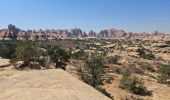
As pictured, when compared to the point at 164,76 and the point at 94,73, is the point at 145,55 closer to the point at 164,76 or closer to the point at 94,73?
the point at 164,76

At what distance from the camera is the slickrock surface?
20.0 m

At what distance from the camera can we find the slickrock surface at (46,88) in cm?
2003

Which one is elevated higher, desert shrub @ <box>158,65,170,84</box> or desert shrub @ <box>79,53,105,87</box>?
desert shrub @ <box>79,53,105,87</box>

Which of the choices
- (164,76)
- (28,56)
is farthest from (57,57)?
(164,76)

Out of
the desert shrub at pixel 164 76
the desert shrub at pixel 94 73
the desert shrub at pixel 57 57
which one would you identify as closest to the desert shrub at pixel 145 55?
the desert shrub at pixel 164 76

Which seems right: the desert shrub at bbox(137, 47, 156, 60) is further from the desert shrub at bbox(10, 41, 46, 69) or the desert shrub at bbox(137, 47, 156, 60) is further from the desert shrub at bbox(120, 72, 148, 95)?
the desert shrub at bbox(10, 41, 46, 69)

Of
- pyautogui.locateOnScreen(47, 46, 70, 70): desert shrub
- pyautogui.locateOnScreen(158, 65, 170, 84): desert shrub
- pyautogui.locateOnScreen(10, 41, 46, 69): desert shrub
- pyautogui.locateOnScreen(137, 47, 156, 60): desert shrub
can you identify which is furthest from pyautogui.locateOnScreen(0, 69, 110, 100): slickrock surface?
pyautogui.locateOnScreen(137, 47, 156, 60): desert shrub

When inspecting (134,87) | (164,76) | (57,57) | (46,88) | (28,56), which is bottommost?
(164,76)

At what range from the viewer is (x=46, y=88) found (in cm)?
2288

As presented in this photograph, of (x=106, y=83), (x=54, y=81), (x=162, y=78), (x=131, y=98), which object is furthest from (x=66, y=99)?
(x=162, y=78)

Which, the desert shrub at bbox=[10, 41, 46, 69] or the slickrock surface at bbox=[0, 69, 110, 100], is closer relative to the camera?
the slickrock surface at bbox=[0, 69, 110, 100]

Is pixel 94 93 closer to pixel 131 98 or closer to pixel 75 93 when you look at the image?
pixel 75 93

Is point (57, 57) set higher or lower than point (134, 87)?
higher

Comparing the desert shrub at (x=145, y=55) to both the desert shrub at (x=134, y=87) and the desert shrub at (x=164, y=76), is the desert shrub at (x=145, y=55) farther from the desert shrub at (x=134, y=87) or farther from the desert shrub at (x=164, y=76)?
the desert shrub at (x=134, y=87)
